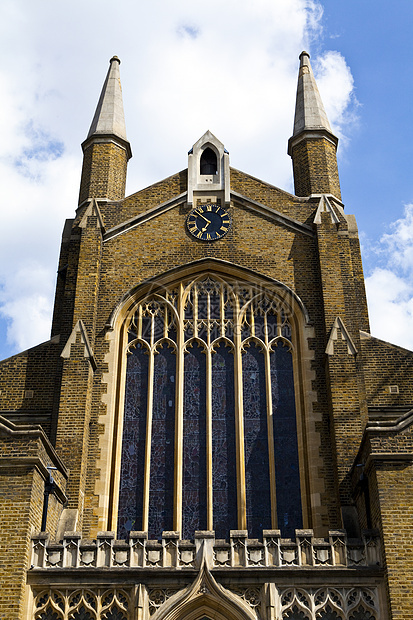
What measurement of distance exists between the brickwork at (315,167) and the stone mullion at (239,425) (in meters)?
4.30

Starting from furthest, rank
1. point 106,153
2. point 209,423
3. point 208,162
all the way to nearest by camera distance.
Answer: point 106,153 < point 208,162 < point 209,423

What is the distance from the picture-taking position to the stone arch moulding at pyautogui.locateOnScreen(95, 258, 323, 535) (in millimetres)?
17219

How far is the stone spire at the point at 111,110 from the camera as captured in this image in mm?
23447

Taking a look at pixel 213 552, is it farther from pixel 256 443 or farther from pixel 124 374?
pixel 124 374

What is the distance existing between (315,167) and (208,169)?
2988mm

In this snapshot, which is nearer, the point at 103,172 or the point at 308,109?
the point at 103,172

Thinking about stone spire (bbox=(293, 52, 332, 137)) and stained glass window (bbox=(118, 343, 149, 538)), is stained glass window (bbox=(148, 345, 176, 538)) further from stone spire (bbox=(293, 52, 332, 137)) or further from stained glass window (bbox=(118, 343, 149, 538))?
stone spire (bbox=(293, 52, 332, 137))

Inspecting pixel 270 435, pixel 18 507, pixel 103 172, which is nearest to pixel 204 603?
pixel 18 507

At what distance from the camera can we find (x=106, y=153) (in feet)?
75.1

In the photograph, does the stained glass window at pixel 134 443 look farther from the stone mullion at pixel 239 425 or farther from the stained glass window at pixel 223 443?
the stone mullion at pixel 239 425

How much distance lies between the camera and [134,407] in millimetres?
18562

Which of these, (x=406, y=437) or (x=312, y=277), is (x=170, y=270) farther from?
(x=406, y=437)

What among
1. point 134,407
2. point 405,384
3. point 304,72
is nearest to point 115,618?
point 134,407

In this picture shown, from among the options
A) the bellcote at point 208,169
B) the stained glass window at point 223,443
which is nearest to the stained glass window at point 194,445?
the stained glass window at point 223,443
